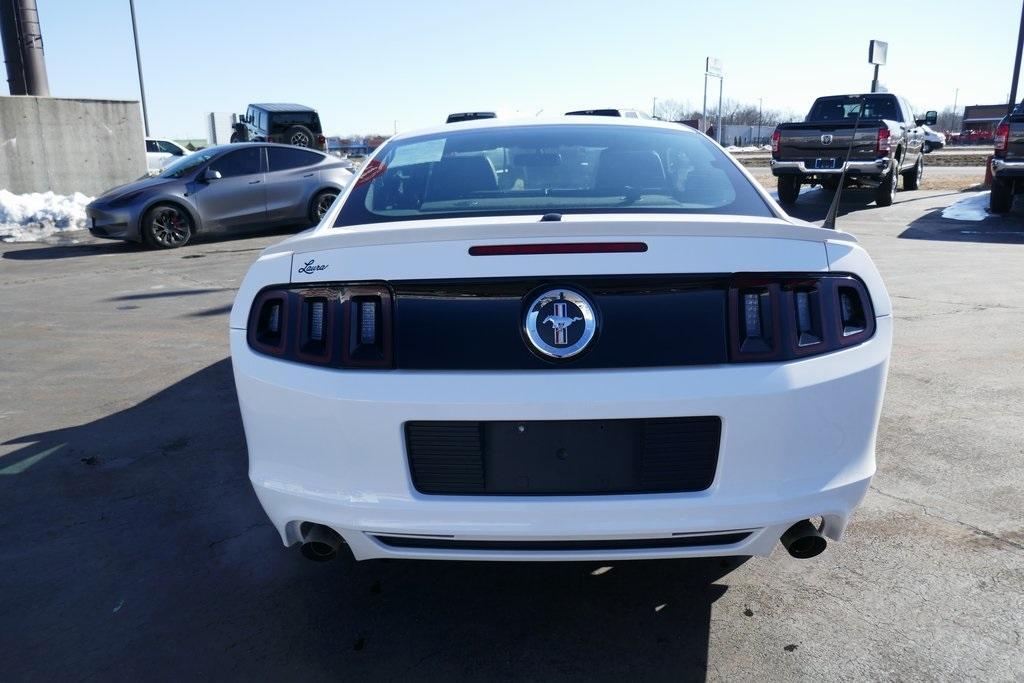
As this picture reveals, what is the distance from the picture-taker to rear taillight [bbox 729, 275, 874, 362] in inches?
88.0

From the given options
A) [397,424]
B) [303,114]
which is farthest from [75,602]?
[303,114]

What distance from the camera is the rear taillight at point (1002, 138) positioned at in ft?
41.7

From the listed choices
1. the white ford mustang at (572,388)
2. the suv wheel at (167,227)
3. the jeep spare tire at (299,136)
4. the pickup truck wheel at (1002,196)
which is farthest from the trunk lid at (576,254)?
the jeep spare tire at (299,136)

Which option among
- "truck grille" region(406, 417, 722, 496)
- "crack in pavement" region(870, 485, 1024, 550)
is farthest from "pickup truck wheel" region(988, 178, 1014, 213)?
"truck grille" region(406, 417, 722, 496)

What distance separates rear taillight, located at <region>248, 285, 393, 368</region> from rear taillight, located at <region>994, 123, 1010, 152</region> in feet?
44.1

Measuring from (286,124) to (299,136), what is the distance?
1.60ft

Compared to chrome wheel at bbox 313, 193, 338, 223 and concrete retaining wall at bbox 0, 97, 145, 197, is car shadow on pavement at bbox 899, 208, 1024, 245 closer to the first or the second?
chrome wheel at bbox 313, 193, 338, 223

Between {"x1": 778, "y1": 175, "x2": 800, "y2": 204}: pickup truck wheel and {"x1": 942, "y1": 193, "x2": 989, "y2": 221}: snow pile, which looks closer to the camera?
{"x1": 942, "y1": 193, "x2": 989, "y2": 221}: snow pile

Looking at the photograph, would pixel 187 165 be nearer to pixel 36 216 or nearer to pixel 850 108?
pixel 36 216

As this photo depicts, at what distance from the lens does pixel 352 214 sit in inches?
114

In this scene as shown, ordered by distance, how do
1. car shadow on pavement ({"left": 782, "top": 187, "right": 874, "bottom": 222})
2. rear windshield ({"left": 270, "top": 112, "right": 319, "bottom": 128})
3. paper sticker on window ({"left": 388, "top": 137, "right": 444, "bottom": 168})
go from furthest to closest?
rear windshield ({"left": 270, "top": 112, "right": 319, "bottom": 128}), car shadow on pavement ({"left": 782, "top": 187, "right": 874, "bottom": 222}), paper sticker on window ({"left": 388, "top": 137, "right": 444, "bottom": 168})

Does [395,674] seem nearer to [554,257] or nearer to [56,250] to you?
[554,257]

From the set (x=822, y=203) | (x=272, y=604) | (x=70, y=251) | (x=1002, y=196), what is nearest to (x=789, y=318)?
(x=272, y=604)

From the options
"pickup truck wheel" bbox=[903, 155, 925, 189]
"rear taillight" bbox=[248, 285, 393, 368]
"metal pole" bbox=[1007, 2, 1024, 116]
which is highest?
"metal pole" bbox=[1007, 2, 1024, 116]
